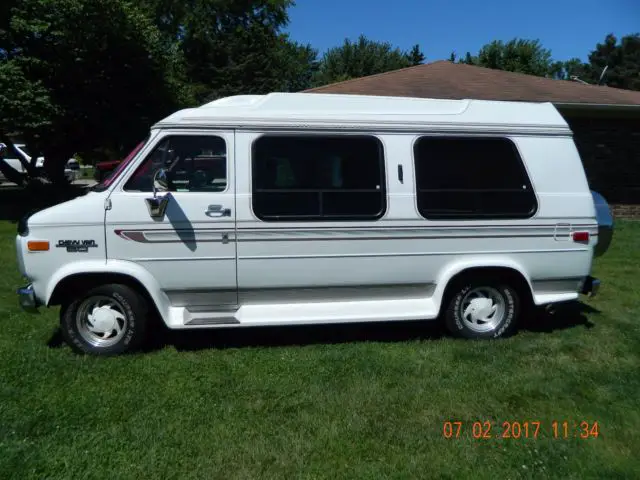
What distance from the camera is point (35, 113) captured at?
13.4 m

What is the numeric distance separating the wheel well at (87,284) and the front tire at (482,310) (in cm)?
289

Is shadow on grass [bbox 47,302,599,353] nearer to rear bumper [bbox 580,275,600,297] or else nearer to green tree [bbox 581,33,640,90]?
rear bumper [bbox 580,275,600,297]

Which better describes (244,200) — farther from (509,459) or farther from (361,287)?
(509,459)

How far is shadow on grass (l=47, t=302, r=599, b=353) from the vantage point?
18.9 feet

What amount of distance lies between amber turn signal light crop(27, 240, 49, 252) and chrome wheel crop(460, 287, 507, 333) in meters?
3.84

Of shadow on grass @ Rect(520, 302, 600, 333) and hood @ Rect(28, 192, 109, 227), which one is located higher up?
hood @ Rect(28, 192, 109, 227)

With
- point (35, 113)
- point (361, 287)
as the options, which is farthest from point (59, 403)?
point (35, 113)

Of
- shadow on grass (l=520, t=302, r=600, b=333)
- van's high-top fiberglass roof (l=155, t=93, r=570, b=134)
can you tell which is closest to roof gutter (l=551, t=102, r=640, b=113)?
shadow on grass (l=520, t=302, r=600, b=333)

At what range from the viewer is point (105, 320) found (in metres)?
5.25

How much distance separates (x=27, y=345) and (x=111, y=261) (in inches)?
53.9

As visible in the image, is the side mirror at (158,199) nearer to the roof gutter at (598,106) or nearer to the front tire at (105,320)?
the front tire at (105,320)

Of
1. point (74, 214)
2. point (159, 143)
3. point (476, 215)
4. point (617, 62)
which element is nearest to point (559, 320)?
point (476, 215)

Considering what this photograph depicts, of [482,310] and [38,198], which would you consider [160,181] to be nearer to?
[482,310]

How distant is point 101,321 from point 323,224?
7.13ft
